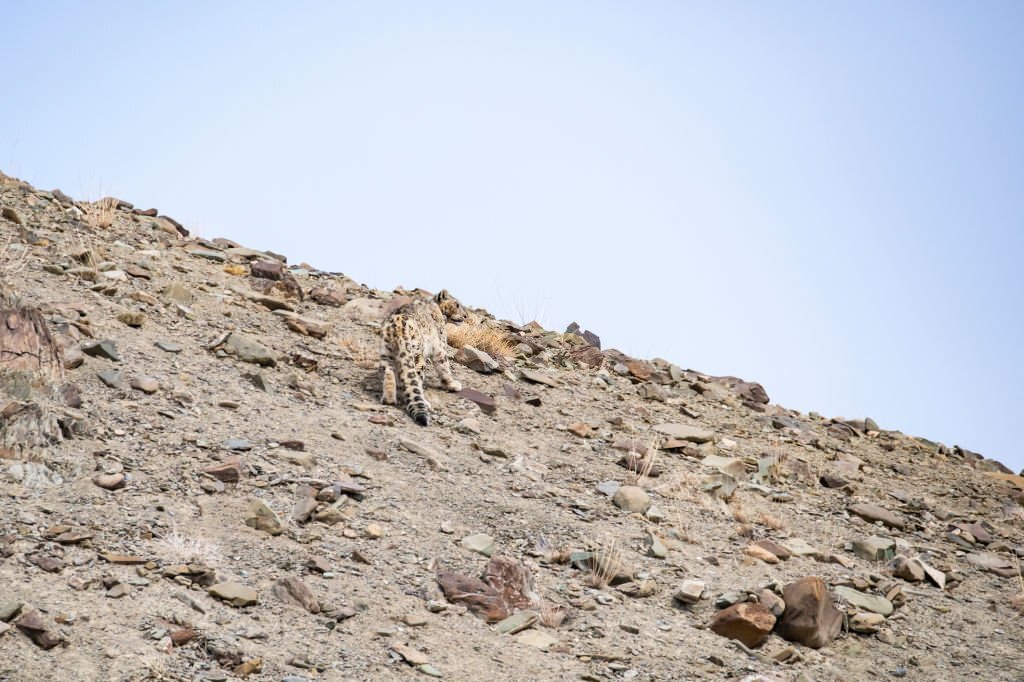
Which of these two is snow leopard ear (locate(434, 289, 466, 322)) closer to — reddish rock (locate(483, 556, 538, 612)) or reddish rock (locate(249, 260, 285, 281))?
reddish rock (locate(249, 260, 285, 281))

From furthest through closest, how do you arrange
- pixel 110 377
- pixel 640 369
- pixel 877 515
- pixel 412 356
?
1. pixel 640 369
2. pixel 877 515
3. pixel 412 356
4. pixel 110 377

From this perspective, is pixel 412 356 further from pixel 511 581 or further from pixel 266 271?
pixel 266 271

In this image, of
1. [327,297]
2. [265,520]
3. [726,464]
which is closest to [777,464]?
[726,464]

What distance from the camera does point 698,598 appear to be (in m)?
8.61

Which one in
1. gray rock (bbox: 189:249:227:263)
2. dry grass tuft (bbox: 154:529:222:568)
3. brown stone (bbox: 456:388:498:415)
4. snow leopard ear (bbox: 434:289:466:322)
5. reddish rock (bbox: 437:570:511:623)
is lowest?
dry grass tuft (bbox: 154:529:222:568)

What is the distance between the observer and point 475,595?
7.77m

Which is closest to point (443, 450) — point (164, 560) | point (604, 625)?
point (604, 625)

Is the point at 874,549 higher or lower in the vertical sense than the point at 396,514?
higher

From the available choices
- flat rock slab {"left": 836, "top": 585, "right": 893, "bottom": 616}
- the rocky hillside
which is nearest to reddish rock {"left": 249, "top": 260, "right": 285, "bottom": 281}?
the rocky hillside

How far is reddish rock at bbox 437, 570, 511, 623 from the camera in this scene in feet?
25.1

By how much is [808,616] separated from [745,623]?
2.23 feet

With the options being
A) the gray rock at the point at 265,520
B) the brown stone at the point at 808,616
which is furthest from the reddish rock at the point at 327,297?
the brown stone at the point at 808,616

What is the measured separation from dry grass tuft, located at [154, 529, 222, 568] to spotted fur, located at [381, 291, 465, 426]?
13.5 ft

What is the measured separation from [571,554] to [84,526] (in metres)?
4.25
